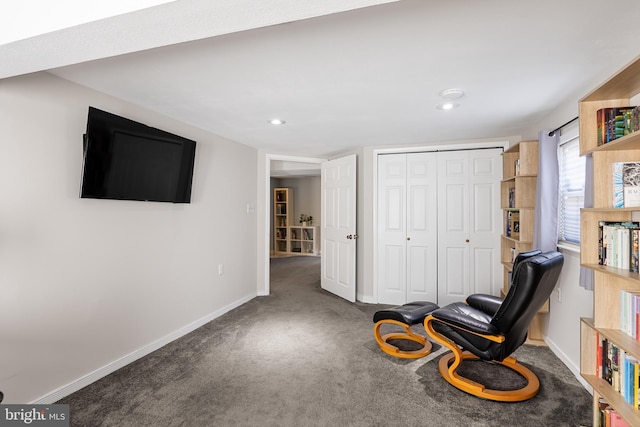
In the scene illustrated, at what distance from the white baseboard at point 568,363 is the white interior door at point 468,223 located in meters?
1.12

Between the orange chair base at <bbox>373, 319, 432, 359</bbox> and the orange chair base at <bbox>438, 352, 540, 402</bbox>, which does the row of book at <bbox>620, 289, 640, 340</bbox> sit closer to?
the orange chair base at <bbox>438, 352, 540, 402</bbox>

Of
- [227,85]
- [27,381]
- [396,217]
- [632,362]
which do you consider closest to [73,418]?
[27,381]

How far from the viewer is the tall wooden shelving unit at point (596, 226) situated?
1.61 metres

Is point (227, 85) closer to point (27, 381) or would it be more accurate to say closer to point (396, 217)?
point (27, 381)

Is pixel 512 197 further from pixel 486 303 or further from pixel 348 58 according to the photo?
pixel 348 58

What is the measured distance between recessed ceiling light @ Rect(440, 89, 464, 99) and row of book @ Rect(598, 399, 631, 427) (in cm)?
210

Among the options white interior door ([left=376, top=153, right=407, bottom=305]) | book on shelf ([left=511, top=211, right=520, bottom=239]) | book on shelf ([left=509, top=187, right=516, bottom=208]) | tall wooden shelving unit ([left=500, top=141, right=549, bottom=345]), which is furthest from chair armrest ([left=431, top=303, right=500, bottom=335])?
white interior door ([left=376, top=153, right=407, bottom=305])

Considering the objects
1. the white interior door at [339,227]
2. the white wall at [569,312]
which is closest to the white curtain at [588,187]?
the white wall at [569,312]

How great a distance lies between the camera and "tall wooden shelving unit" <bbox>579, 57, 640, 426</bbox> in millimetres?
1608

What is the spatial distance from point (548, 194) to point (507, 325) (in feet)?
4.18

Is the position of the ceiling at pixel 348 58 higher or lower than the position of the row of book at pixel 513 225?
higher

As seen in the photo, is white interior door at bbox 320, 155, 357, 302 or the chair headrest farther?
white interior door at bbox 320, 155, 357, 302

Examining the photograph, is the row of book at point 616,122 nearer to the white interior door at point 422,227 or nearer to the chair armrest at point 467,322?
the chair armrest at point 467,322

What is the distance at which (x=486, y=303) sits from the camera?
9.41 feet
